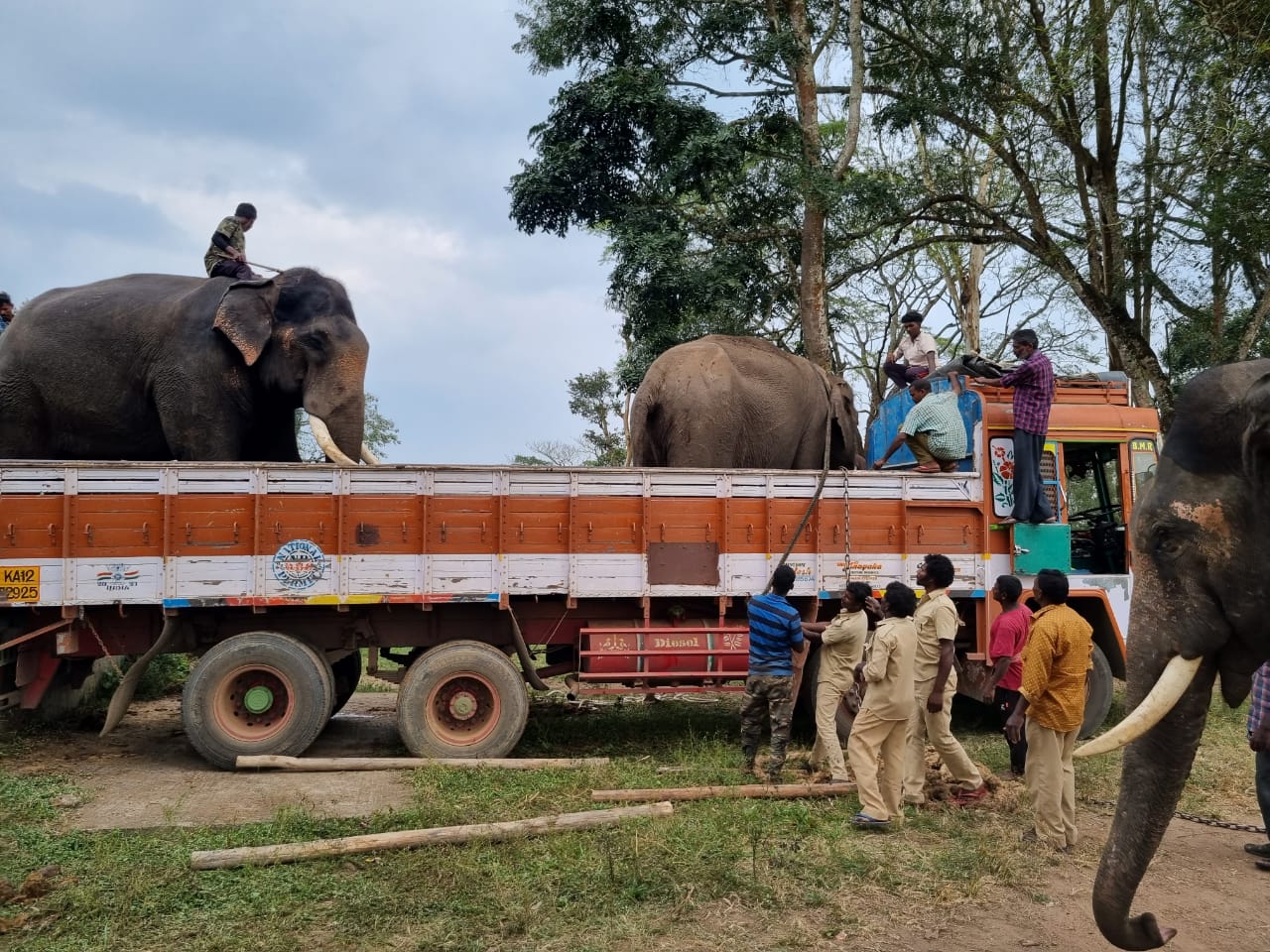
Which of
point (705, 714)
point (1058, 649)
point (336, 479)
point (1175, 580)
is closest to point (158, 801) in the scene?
point (336, 479)

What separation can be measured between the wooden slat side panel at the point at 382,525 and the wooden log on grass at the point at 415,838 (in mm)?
2460

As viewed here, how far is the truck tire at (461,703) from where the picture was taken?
23.5 feet

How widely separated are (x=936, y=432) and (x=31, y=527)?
684 centimetres

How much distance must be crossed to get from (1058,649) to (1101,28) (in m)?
9.64

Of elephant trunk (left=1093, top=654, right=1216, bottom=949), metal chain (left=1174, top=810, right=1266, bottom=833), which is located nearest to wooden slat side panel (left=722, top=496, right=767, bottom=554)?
metal chain (left=1174, top=810, right=1266, bottom=833)

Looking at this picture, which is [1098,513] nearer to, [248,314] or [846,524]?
[846,524]

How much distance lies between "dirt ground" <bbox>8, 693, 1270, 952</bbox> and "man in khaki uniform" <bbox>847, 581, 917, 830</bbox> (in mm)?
893

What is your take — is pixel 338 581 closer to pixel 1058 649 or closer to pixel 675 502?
pixel 675 502

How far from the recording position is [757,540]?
7664 millimetres

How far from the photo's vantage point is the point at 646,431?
9.20m

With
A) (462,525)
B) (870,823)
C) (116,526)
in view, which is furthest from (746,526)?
(116,526)

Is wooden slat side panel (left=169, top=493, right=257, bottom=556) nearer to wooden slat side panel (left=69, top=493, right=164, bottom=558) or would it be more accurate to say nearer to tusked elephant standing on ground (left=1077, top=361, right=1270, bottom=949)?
wooden slat side panel (left=69, top=493, right=164, bottom=558)

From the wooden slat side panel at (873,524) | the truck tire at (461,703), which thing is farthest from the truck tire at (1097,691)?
the truck tire at (461,703)

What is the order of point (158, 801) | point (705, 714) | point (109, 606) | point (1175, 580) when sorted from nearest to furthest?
1. point (1175, 580)
2. point (158, 801)
3. point (109, 606)
4. point (705, 714)
